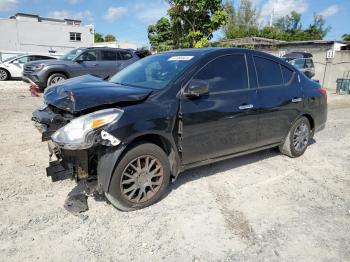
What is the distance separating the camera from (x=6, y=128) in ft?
22.0

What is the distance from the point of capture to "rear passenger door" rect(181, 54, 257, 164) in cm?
390

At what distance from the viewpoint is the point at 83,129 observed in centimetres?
319

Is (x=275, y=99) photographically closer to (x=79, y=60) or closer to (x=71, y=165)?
(x=71, y=165)

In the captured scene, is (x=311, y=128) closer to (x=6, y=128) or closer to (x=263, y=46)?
(x=6, y=128)

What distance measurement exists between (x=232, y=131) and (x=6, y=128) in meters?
4.80

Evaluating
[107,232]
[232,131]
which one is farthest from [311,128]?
[107,232]

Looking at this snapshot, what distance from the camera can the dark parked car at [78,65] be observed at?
38.5ft

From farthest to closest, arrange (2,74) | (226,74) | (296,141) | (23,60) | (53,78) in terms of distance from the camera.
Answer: (23,60), (2,74), (53,78), (296,141), (226,74)

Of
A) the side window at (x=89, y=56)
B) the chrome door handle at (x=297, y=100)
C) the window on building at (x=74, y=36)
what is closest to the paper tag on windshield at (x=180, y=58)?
the chrome door handle at (x=297, y=100)

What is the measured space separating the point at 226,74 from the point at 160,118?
4.11ft

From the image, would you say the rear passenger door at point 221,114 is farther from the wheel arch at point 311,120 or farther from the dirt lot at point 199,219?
the wheel arch at point 311,120

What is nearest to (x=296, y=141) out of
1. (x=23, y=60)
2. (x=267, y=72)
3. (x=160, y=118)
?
(x=267, y=72)

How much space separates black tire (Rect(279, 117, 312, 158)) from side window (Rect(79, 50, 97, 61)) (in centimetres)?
925

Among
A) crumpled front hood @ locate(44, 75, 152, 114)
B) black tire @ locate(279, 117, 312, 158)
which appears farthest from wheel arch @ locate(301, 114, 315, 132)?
crumpled front hood @ locate(44, 75, 152, 114)
